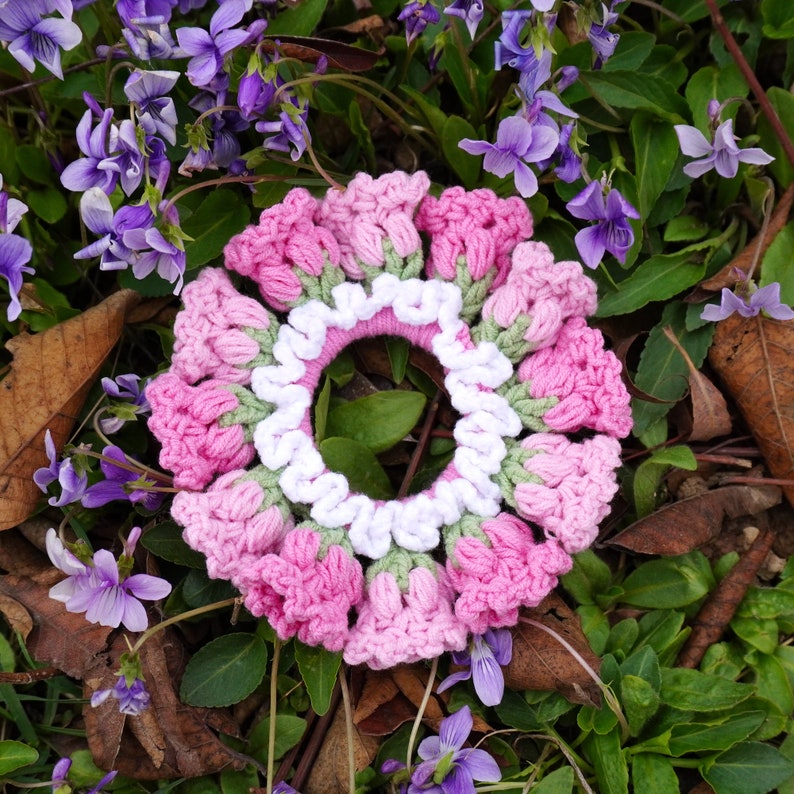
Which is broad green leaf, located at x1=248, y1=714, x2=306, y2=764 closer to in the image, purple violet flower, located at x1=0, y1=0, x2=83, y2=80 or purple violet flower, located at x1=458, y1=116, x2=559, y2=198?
purple violet flower, located at x1=458, y1=116, x2=559, y2=198

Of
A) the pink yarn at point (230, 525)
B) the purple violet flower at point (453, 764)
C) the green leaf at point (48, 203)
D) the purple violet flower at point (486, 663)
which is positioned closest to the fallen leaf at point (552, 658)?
the purple violet flower at point (486, 663)

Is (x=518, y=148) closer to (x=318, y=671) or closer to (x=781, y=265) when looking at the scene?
(x=781, y=265)

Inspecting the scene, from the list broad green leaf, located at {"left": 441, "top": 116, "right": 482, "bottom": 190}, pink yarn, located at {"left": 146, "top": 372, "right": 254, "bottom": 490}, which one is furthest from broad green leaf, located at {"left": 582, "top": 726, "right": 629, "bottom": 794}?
broad green leaf, located at {"left": 441, "top": 116, "right": 482, "bottom": 190}

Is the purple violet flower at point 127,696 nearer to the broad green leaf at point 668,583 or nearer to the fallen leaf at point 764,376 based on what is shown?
the broad green leaf at point 668,583

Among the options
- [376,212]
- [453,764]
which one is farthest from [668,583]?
[376,212]

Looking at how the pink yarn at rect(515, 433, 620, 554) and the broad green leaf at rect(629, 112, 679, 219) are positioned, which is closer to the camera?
the pink yarn at rect(515, 433, 620, 554)

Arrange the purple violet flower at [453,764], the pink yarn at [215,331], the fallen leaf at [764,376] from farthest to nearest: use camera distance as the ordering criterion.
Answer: the fallen leaf at [764,376], the pink yarn at [215,331], the purple violet flower at [453,764]
